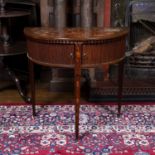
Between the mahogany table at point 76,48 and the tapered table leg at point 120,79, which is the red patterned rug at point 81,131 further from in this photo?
the mahogany table at point 76,48

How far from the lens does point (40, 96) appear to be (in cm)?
267

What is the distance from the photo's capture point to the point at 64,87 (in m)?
2.74

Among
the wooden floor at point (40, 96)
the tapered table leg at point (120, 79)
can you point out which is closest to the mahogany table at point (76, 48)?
the tapered table leg at point (120, 79)

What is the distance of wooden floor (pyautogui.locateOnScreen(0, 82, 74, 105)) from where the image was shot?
2576 millimetres

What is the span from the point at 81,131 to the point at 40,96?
68cm

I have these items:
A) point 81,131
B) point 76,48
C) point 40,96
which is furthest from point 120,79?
point 40,96

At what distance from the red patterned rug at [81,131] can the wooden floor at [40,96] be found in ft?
0.41

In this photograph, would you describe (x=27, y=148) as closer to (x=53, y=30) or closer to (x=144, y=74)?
(x=53, y=30)

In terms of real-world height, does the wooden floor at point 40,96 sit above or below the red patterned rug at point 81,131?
above

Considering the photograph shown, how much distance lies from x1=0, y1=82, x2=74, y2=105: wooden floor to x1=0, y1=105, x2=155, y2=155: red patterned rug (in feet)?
0.41

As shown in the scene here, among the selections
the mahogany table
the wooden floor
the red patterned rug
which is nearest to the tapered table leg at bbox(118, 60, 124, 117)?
the red patterned rug

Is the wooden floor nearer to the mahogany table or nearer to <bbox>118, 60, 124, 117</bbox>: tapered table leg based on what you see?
<bbox>118, 60, 124, 117</bbox>: tapered table leg

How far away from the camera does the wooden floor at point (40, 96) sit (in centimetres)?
258

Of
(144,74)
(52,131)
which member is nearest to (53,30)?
(52,131)
